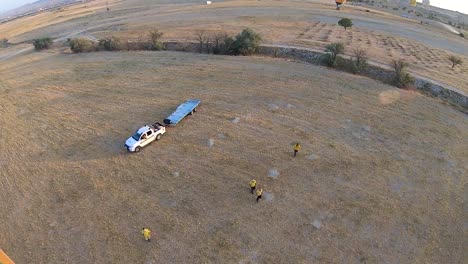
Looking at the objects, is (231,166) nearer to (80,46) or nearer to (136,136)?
→ (136,136)

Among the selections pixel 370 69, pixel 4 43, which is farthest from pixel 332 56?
pixel 4 43

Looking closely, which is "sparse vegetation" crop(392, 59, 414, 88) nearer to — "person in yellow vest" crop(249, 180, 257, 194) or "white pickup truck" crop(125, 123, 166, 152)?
"person in yellow vest" crop(249, 180, 257, 194)

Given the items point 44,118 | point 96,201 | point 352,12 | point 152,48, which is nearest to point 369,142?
point 96,201

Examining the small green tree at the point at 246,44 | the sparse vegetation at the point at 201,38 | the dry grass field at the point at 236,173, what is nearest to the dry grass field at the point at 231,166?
the dry grass field at the point at 236,173

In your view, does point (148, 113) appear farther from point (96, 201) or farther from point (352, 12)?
point (352, 12)

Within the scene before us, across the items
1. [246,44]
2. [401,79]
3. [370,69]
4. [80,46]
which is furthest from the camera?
[80,46]
